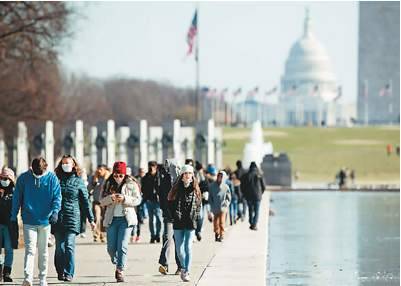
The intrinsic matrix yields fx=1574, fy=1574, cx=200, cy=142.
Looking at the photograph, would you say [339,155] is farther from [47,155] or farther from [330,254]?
[330,254]

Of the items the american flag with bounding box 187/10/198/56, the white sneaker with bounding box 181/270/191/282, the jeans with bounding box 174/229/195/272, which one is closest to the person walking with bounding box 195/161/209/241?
the jeans with bounding box 174/229/195/272

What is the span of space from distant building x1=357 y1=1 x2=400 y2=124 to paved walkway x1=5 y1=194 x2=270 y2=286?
445 ft

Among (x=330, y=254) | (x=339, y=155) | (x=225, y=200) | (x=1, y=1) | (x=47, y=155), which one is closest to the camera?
(x=330, y=254)

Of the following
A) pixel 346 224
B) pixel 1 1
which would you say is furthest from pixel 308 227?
pixel 1 1

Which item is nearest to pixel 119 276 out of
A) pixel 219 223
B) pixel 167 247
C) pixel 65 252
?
pixel 65 252

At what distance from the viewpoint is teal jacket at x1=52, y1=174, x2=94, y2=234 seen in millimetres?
16969

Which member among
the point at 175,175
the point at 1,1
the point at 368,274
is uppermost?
the point at 1,1

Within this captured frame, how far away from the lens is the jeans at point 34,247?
51.7 feet

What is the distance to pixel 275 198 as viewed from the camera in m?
51.1

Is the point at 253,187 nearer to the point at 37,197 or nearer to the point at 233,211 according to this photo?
the point at 233,211

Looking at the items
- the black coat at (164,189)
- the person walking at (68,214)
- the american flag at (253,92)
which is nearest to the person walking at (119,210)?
the person walking at (68,214)

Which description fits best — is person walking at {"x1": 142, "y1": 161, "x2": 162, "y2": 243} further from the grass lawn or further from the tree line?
the grass lawn

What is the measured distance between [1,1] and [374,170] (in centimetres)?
5134

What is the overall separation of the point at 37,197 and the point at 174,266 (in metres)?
3.56
